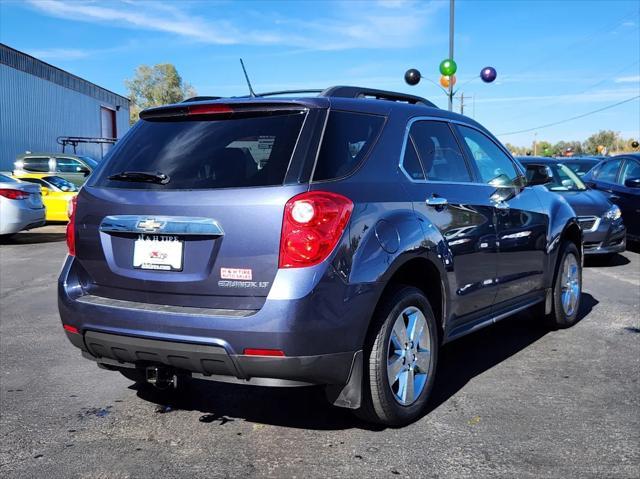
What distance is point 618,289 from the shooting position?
7754mm

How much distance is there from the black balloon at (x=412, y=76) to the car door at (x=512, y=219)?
14.3 meters

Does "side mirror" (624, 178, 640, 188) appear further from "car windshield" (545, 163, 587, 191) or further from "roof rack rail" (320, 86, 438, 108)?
"roof rack rail" (320, 86, 438, 108)

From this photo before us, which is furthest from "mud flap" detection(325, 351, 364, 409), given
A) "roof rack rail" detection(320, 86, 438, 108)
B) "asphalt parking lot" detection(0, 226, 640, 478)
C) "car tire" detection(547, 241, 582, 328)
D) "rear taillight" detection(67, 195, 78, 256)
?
"car tire" detection(547, 241, 582, 328)

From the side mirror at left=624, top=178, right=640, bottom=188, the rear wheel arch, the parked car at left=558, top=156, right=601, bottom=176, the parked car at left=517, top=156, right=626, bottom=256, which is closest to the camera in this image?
the rear wheel arch

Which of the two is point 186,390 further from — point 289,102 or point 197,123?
point 289,102

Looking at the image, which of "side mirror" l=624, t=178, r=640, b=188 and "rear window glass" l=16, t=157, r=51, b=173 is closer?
"side mirror" l=624, t=178, r=640, b=188

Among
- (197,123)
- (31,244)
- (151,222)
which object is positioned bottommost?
(31,244)

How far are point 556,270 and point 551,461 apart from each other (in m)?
2.68

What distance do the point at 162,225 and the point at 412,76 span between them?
1689 cm

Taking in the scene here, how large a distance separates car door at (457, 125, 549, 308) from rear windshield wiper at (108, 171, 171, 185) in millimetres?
2186

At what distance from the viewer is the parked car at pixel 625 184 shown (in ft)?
34.4

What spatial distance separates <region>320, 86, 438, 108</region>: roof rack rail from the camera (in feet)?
12.0

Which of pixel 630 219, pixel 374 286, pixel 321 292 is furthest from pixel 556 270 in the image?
pixel 630 219

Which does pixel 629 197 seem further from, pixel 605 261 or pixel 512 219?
pixel 512 219
